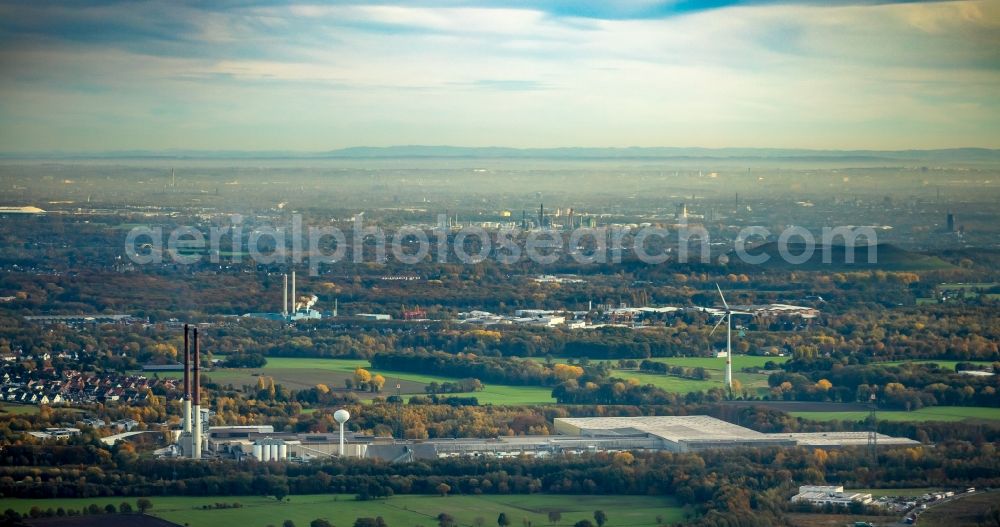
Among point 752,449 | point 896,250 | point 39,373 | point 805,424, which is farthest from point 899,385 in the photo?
point 896,250

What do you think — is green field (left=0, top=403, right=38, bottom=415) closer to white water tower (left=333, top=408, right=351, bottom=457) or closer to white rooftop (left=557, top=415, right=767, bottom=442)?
white water tower (left=333, top=408, right=351, bottom=457)

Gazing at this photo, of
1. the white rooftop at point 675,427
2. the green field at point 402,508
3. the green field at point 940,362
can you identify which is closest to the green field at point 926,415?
the white rooftop at point 675,427

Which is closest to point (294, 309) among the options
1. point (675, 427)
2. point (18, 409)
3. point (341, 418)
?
point (18, 409)

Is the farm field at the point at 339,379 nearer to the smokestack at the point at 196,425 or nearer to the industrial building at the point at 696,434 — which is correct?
the industrial building at the point at 696,434

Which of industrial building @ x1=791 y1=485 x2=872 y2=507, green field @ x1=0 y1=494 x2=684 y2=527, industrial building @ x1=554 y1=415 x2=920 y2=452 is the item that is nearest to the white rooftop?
industrial building @ x1=554 y1=415 x2=920 y2=452

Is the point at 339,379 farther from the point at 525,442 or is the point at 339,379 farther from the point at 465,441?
the point at 525,442
